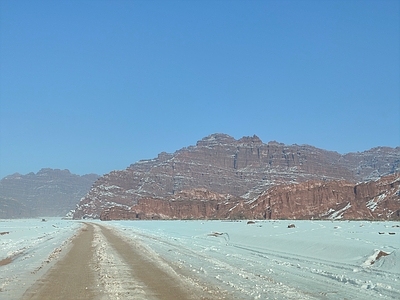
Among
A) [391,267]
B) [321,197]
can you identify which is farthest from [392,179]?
[391,267]

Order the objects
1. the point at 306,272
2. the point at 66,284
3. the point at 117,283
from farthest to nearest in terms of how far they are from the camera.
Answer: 1. the point at 306,272
2. the point at 66,284
3. the point at 117,283

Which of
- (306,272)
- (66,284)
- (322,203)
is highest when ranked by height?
(322,203)

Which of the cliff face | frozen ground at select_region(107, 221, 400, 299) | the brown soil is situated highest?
the cliff face

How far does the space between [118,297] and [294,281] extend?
16.7 feet

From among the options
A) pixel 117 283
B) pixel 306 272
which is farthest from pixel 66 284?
pixel 306 272

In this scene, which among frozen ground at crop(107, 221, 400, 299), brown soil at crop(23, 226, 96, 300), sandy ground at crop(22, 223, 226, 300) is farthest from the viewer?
frozen ground at crop(107, 221, 400, 299)

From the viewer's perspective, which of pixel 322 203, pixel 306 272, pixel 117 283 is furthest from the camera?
pixel 322 203

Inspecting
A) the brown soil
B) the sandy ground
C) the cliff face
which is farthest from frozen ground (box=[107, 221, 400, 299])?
the cliff face

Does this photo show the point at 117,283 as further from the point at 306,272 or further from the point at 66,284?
the point at 306,272

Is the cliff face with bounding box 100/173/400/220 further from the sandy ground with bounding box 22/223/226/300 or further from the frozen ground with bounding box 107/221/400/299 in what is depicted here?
the sandy ground with bounding box 22/223/226/300

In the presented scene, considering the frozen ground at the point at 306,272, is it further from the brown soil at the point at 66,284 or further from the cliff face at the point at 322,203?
the cliff face at the point at 322,203

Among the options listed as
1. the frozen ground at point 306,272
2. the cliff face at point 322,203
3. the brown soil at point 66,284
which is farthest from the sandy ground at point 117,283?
the cliff face at point 322,203

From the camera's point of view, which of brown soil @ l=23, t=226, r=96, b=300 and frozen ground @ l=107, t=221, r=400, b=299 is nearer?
brown soil @ l=23, t=226, r=96, b=300

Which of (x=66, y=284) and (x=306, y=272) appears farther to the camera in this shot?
(x=306, y=272)
